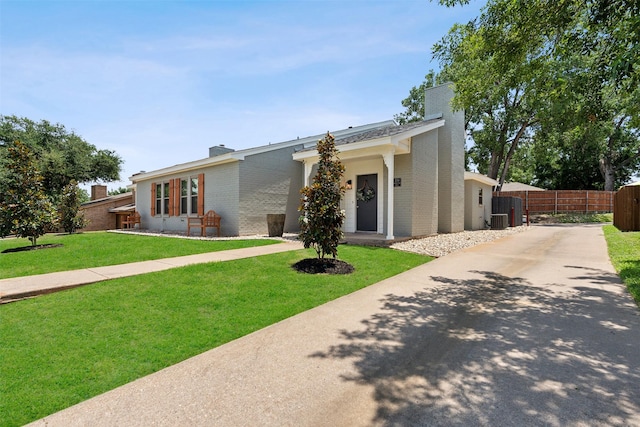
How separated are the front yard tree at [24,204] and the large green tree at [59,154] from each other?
1663 cm

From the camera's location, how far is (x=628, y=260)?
723cm

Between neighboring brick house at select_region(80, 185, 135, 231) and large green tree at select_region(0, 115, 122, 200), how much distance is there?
3.73 metres

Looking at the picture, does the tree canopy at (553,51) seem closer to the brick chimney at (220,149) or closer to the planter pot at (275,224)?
the planter pot at (275,224)

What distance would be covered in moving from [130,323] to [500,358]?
4.02 metres

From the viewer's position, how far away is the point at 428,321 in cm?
388

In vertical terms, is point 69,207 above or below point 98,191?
below

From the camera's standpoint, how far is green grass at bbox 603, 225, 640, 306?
17.2 feet

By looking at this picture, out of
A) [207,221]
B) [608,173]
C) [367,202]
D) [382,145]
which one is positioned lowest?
[207,221]

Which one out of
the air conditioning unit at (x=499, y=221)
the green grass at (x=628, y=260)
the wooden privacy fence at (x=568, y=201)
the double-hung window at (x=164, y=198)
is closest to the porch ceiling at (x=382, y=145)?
the green grass at (x=628, y=260)

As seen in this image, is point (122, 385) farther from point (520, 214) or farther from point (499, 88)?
point (520, 214)

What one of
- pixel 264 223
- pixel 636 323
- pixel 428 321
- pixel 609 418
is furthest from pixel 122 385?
pixel 264 223

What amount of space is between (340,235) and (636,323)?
14.6ft

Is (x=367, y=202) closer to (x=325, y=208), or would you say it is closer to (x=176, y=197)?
(x=325, y=208)

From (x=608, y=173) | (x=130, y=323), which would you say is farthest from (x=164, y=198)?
(x=608, y=173)
